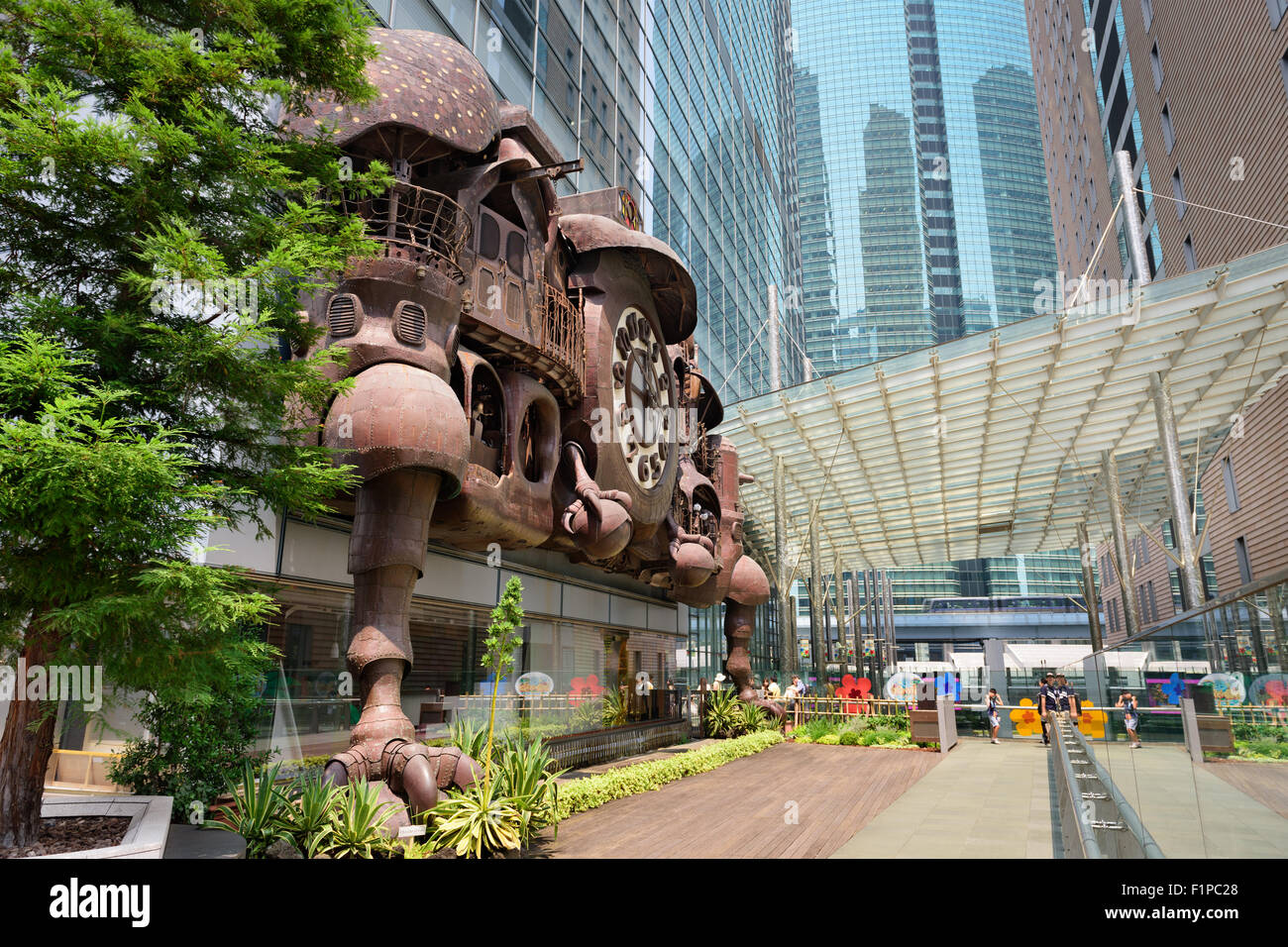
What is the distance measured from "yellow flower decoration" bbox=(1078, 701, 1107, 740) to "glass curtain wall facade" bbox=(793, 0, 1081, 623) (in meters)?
100

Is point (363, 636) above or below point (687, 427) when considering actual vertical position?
below

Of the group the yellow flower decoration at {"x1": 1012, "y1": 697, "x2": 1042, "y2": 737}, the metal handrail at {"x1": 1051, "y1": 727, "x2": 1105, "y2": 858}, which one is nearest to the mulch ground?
the metal handrail at {"x1": 1051, "y1": 727, "x2": 1105, "y2": 858}

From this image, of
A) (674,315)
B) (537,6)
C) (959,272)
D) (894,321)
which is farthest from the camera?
(959,272)

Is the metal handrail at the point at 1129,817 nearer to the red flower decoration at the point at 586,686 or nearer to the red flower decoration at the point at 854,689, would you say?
the red flower decoration at the point at 586,686

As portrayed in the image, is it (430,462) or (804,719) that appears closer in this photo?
(430,462)

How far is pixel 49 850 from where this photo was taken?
589 cm

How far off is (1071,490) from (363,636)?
39878mm

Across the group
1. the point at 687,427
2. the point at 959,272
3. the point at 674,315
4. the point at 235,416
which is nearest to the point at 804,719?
the point at 687,427

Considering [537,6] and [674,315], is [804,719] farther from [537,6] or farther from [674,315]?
[537,6]

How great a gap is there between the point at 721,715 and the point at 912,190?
4661 inches

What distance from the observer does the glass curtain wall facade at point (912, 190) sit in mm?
116750

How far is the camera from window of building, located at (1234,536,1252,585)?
2457 centimetres

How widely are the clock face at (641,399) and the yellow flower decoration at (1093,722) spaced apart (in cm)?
795

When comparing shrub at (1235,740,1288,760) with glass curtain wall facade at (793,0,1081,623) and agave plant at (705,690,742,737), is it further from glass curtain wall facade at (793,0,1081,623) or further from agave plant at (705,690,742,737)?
glass curtain wall facade at (793,0,1081,623)
